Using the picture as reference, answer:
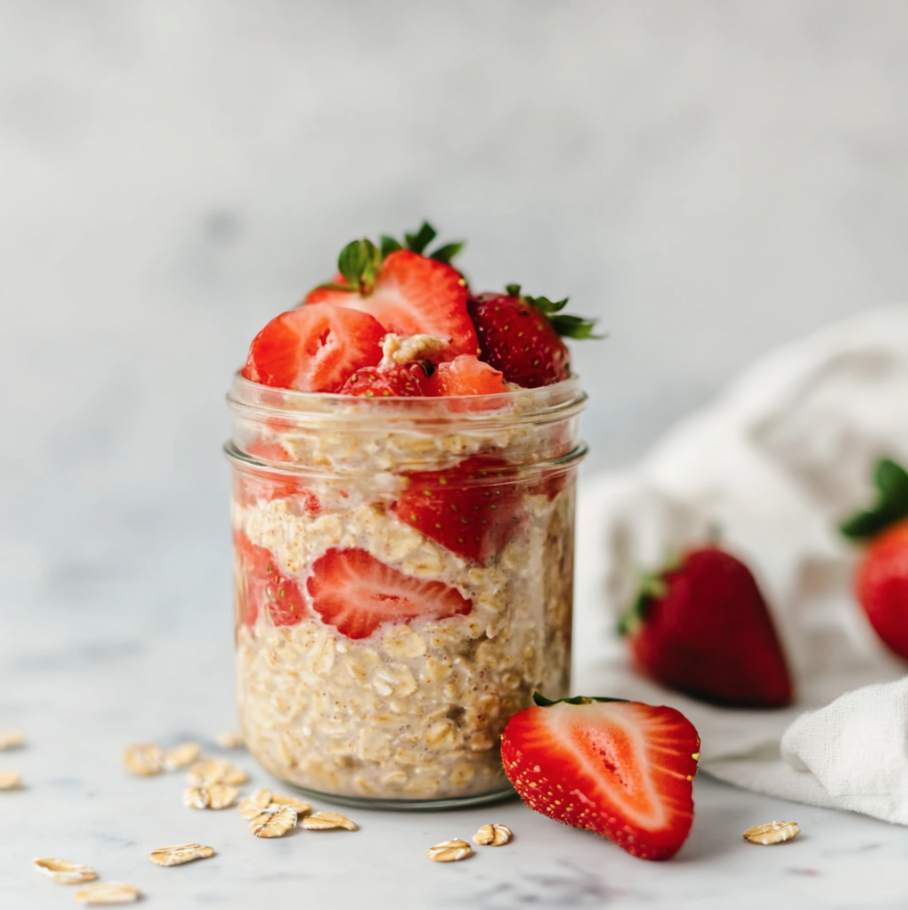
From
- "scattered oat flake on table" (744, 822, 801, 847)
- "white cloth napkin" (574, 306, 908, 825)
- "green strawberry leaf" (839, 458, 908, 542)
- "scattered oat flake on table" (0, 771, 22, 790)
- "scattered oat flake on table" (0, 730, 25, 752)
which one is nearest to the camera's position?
"scattered oat flake on table" (744, 822, 801, 847)

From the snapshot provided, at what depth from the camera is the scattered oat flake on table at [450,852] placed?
1.05m

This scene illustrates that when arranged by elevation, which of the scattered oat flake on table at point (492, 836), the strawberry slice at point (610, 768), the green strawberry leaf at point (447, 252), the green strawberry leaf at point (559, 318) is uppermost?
the green strawberry leaf at point (447, 252)

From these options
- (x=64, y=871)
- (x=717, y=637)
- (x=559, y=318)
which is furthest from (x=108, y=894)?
(x=717, y=637)

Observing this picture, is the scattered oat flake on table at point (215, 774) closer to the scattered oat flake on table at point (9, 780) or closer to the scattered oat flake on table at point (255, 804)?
the scattered oat flake on table at point (255, 804)

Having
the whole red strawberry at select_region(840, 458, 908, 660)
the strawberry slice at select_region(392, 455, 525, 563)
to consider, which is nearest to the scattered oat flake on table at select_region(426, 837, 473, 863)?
the strawberry slice at select_region(392, 455, 525, 563)

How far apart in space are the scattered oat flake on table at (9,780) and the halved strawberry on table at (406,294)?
55cm

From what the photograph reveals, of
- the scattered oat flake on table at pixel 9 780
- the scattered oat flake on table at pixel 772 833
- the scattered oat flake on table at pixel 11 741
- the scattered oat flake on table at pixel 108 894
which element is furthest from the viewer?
the scattered oat flake on table at pixel 11 741

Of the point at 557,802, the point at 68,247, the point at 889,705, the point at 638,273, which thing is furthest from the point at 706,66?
the point at 557,802

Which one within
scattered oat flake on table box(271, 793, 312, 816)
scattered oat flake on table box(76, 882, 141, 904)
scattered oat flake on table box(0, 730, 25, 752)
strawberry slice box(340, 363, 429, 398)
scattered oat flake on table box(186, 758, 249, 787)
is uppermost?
strawberry slice box(340, 363, 429, 398)

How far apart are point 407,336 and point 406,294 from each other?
45 mm

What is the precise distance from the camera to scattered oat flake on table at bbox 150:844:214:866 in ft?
3.46

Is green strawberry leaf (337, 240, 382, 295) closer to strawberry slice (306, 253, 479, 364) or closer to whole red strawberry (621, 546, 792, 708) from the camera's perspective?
strawberry slice (306, 253, 479, 364)

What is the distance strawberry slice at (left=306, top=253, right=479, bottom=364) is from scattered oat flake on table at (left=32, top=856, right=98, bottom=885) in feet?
1.69

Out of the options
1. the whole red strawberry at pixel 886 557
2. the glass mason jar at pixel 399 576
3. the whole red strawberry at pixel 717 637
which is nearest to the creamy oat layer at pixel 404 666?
the glass mason jar at pixel 399 576
